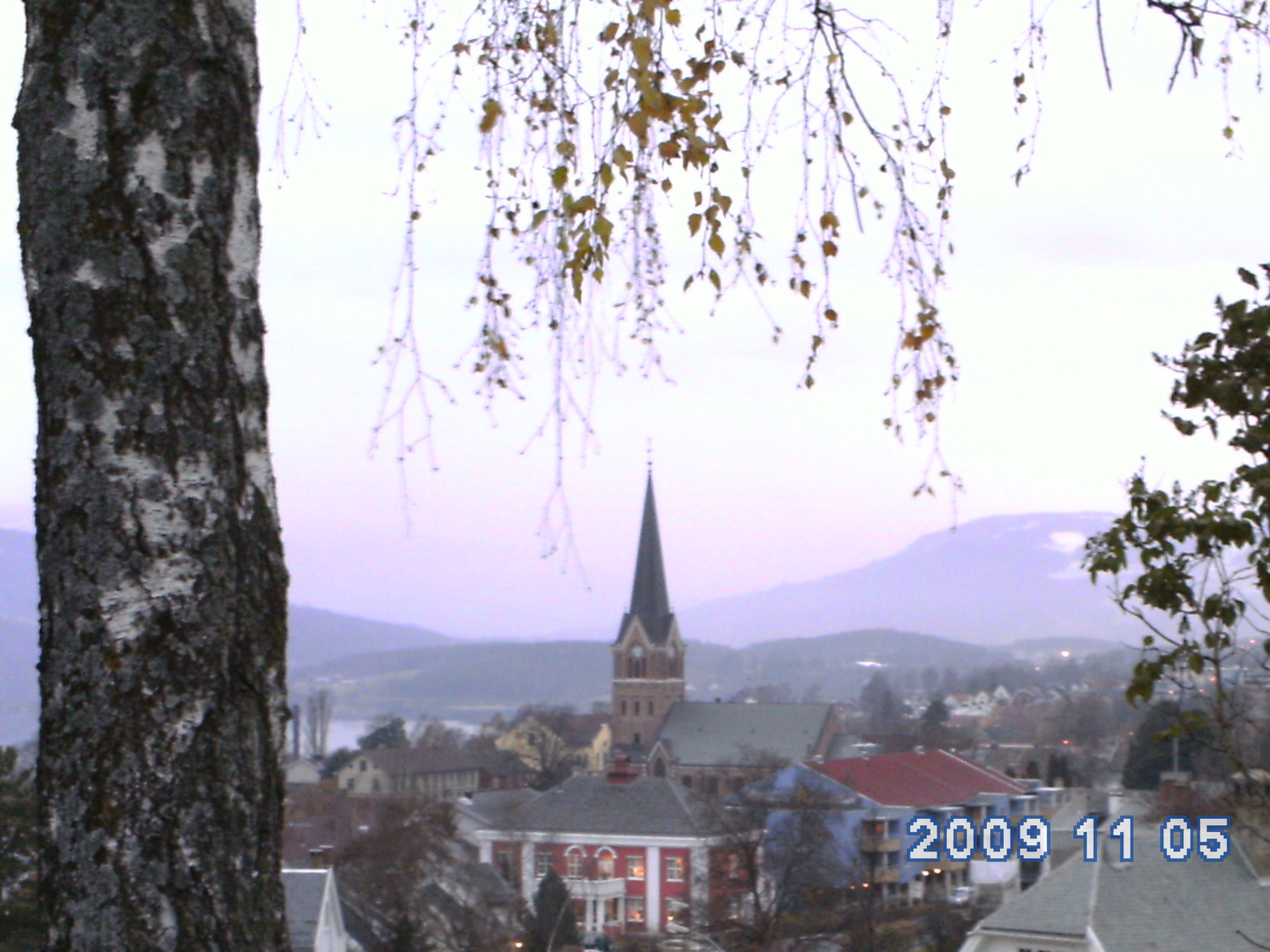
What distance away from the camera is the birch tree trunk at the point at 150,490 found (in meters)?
1.76

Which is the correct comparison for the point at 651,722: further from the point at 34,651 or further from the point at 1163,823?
the point at 34,651

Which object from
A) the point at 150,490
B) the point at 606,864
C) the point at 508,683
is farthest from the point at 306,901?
the point at 508,683

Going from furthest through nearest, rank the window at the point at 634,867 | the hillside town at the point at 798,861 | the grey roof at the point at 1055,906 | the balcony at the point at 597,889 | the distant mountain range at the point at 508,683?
the distant mountain range at the point at 508,683 → the window at the point at 634,867 → the balcony at the point at 597,889 → the grey roof at the point at 1055,906 → the hillside town at the point at 798,861

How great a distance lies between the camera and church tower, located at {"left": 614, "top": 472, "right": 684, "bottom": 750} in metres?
82.4

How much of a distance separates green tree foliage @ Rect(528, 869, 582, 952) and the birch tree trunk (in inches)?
947

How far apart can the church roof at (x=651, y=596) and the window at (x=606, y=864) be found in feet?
138

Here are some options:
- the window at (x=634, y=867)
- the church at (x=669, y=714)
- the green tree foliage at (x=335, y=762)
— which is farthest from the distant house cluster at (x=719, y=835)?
the church at (x=669, y=714)

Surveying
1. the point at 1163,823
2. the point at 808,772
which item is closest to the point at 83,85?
the point at 1163,823

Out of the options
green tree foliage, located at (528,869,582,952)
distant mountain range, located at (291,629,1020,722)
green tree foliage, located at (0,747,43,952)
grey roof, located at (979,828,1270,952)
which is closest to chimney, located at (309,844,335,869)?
green tree foliage, located at (528,869,582,952)

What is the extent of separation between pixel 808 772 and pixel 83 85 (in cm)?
3336

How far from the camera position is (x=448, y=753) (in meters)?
76.2

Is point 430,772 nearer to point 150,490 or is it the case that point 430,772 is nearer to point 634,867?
point 634,867

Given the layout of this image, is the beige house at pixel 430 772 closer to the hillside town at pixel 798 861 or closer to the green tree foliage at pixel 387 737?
the green tree foliage at pixel 387 737

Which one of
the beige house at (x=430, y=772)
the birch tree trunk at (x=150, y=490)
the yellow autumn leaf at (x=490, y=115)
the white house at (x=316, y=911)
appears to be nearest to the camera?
the birch tree trunk at (x=150, y=490)
